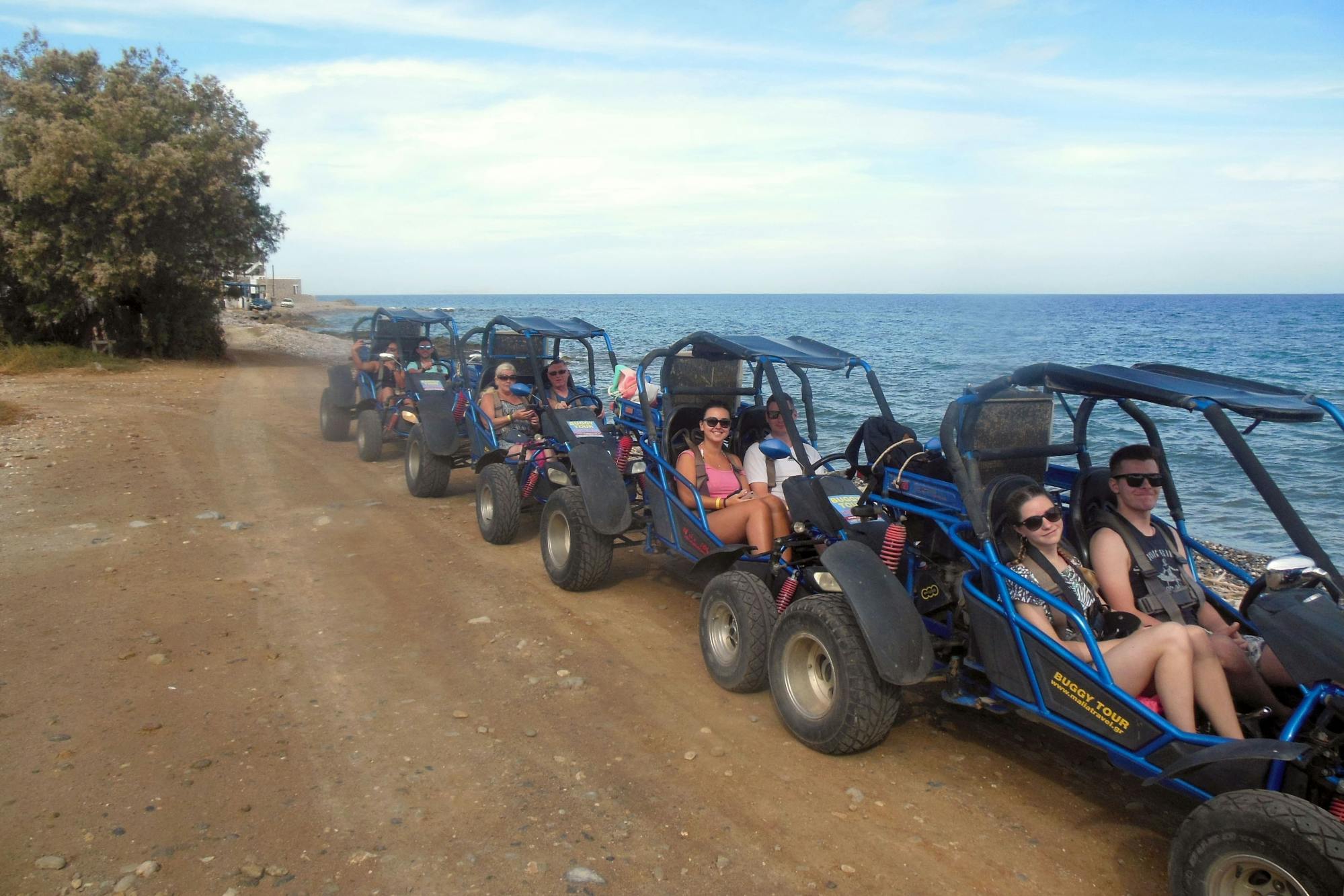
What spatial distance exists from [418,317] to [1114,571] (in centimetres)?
1042

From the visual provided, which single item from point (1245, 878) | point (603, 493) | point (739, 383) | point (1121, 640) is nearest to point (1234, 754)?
point (1245, 878)

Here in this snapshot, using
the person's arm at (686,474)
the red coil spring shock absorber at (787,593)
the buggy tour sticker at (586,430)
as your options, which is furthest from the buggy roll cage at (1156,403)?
the buggy tour sticker at (586,430)

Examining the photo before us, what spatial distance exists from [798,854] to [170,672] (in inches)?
144

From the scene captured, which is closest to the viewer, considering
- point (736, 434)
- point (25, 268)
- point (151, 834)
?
point (151, 834)

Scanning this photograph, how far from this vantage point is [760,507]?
5.71 metres

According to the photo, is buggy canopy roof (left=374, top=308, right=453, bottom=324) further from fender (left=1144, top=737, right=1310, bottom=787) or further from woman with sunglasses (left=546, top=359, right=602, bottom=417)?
fender (left=1144, top=737, right=1310, bottom=787)

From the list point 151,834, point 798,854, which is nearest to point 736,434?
point 798,854

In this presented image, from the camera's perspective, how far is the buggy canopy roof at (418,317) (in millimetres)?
11859

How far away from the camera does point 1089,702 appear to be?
3.67m

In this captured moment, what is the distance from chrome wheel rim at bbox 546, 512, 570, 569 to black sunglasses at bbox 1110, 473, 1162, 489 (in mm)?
3995

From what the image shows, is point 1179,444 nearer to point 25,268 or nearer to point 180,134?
point 180,134

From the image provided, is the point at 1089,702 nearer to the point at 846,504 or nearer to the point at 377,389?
the point at 846,504

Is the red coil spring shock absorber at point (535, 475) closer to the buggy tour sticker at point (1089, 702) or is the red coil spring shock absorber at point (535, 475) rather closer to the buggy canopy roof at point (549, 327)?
the buggy canopy roof at point (549, 327)

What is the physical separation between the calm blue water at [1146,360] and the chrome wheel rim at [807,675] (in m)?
1.55
